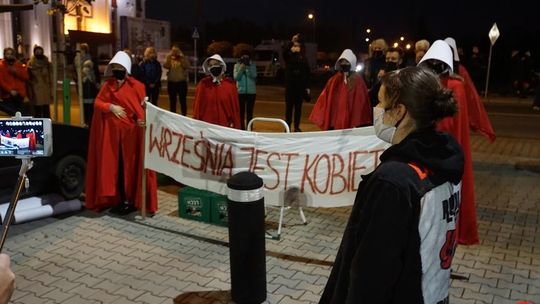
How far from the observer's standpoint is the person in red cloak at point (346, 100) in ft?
23.9

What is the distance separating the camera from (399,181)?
5.95 ft

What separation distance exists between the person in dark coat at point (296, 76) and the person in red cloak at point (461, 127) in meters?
6.19

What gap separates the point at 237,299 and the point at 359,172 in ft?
5.97

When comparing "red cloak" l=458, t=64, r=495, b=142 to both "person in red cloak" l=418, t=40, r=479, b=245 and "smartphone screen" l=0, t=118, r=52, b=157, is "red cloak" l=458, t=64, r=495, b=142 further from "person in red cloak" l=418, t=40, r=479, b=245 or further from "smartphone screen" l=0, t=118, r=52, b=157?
"smartphone screen" l=0, t=118, r=52, b=157

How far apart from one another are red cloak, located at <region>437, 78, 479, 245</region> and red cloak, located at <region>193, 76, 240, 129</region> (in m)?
3.68

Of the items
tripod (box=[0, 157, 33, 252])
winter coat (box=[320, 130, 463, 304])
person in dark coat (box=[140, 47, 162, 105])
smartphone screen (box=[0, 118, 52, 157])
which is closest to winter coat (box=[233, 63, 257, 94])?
person in dark coat (box=[140, 47, 162, 105])

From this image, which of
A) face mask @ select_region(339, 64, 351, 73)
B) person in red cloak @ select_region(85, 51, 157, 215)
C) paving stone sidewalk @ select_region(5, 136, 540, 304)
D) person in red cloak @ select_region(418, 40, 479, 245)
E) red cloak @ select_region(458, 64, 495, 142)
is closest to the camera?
paving stone sidewalk @ select_region(5, 136, 540, 304)

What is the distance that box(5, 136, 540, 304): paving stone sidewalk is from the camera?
4445 mm

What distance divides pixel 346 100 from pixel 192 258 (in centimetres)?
325

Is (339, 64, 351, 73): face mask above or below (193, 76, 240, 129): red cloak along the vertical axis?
above

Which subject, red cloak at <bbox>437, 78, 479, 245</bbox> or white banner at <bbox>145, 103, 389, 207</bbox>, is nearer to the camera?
red cloak at <bbox>437, 78, 479, 245</bbox>

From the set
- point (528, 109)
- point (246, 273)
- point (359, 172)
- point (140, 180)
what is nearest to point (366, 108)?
point (359, 172)

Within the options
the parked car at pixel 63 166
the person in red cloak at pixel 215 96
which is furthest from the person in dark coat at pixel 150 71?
the parked car at pixel 63 166

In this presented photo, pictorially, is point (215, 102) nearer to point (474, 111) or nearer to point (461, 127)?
point (474, 111)
